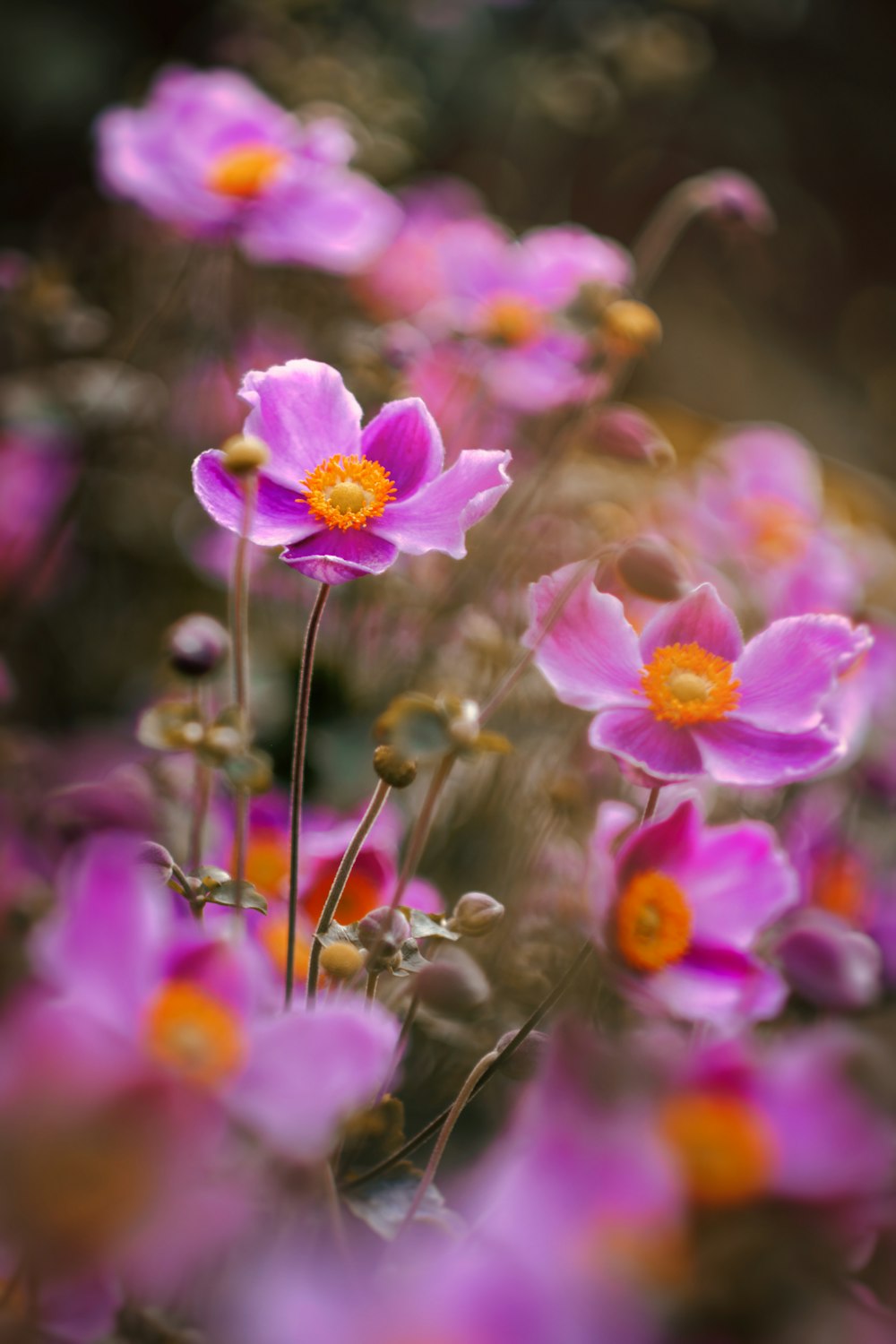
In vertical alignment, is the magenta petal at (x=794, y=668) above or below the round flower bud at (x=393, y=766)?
above

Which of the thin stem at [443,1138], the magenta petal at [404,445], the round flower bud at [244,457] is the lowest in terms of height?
the thin stem at [443,1138]

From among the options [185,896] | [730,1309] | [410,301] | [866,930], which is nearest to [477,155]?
[410,301]

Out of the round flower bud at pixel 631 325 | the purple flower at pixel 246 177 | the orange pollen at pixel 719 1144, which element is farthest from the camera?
the purple flower at pixel 246 177

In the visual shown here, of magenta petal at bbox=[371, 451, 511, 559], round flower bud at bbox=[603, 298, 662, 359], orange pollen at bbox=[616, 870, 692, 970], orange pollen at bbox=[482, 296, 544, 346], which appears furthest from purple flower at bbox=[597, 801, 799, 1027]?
orange pollen at bbox=[482, 296, 544, 346]

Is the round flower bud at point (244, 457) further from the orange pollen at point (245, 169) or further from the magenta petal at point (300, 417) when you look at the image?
the orange pollen at point (245, 169)

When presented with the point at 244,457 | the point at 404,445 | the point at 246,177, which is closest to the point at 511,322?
the point at 246,177

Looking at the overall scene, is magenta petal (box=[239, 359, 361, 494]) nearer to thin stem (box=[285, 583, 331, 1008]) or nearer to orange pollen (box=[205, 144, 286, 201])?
thin stem (box=[285, 583, 331, 1008])

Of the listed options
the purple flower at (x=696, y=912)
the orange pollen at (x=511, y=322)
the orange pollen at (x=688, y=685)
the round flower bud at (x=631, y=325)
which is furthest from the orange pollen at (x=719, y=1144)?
the orange pollen at (x=511, y=322)
